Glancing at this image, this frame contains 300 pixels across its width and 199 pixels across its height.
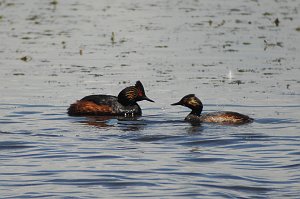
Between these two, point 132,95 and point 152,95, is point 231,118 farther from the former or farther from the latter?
point 152,95

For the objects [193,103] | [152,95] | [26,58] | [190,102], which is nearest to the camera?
[193,103]

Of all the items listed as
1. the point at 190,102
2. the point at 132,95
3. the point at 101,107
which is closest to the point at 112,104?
the point at 101,107

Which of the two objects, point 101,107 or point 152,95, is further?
point 152,95

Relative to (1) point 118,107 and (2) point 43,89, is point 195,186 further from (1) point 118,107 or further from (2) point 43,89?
(2) point 43,89

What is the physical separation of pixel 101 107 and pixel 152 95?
195cm

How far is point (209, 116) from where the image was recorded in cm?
1808

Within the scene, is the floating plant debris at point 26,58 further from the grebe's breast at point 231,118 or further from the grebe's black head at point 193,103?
the grebe's breast at point 231,118

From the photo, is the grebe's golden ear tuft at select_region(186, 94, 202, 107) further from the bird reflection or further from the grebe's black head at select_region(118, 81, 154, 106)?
the grebe's black head at select_region(118, 81, 154, 106)

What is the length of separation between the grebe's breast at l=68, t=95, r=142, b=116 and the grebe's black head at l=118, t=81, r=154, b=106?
0.29 ft

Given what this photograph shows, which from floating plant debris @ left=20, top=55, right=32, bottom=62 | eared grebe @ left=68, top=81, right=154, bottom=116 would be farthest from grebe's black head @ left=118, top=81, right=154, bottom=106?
floating plant debris @ left=20, top=55, right=32, bottom=62

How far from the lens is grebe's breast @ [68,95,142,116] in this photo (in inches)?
749

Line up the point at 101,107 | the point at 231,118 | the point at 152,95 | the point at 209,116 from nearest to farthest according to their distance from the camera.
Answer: the point at 231,118
the point at 209,116
the point at 101,107
the point at 152,95

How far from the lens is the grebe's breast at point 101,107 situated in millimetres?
19016

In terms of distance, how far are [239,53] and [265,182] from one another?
45.2 feet
